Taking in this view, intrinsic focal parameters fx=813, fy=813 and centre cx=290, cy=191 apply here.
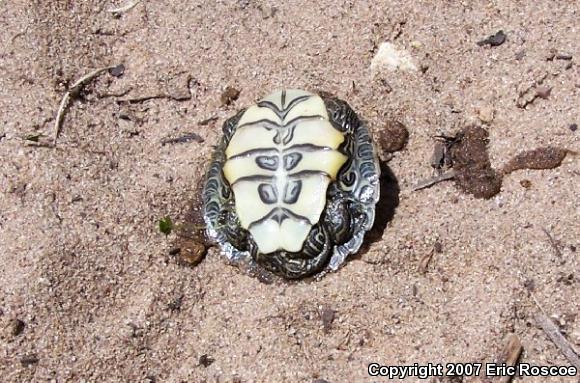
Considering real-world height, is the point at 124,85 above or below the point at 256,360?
above

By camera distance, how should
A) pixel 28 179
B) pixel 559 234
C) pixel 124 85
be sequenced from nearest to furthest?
pixel 559 234
pixel 28 179
pixel 124 85

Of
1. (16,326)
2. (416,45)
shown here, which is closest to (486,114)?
(416,45)

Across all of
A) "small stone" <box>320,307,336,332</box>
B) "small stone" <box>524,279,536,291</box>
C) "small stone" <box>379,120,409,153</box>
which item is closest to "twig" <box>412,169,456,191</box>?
"small stone" <box>379,120,409,153</box>

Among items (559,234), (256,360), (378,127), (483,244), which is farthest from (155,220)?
(559,234)

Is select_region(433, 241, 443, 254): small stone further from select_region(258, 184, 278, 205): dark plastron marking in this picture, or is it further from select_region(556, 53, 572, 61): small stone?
select_region(556, 53, 572, 61): small stone

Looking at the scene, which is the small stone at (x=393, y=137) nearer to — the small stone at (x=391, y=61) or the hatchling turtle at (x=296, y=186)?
the hatchling turtle at (x=296, y=186)

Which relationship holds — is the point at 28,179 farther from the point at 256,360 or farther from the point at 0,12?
the point at 256,360
